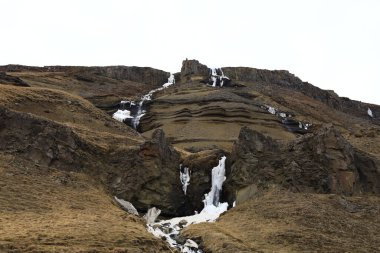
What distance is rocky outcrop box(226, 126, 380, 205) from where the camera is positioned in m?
38.1

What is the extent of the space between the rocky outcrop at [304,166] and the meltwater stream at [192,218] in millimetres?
1048

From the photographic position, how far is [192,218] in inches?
1422

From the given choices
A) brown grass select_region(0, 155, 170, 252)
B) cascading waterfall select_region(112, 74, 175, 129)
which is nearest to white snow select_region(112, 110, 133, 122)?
cascading waterfall select_region(112, 74, 175, 129)

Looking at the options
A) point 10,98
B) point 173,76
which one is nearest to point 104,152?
point 10,98

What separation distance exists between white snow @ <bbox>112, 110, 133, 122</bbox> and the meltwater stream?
43.1 meters

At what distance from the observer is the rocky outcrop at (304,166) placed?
3806 cm

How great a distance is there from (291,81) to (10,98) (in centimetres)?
9990

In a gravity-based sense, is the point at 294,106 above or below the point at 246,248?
above

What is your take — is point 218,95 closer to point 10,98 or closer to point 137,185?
point 10,98

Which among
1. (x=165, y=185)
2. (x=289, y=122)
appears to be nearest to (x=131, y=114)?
(x=289, y=122)

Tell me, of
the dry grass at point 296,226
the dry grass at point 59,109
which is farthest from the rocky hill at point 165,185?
the dry grass at point 59,109

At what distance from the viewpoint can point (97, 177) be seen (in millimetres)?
37469

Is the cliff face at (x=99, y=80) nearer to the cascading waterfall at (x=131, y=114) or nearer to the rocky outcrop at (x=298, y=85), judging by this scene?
the cascading waterfall at (x=131, y=114)

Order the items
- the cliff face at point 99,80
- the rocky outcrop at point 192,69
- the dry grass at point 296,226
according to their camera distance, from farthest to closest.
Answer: the rocky outcrop at point 192,69 < the cliff face at point 99,80 < the dry grass at point 296,226
